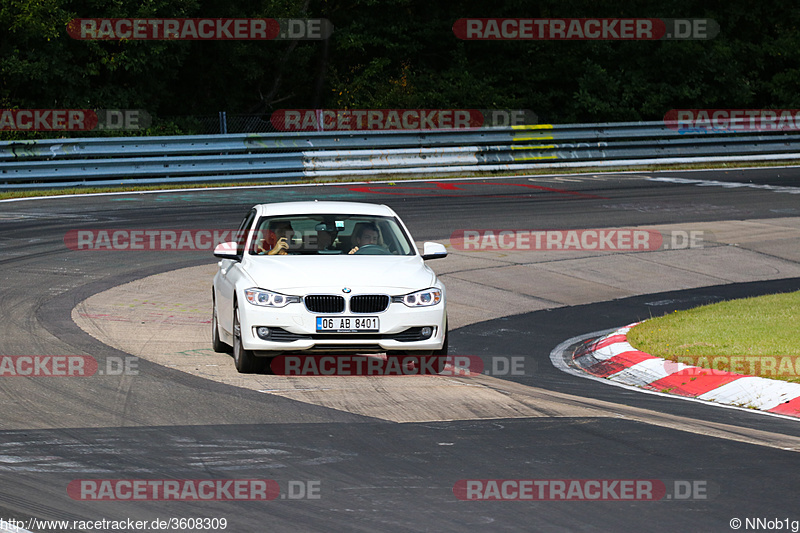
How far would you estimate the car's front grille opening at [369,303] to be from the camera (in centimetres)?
966

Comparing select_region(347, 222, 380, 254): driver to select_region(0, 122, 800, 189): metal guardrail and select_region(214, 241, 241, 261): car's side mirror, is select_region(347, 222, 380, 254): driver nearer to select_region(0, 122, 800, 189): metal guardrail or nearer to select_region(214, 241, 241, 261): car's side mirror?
select_region(214, 241, 241, 261): car's side mirror

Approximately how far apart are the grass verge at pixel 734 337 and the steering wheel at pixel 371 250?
8.77 feet

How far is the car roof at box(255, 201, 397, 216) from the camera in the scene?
11070 mm

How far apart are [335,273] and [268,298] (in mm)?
616

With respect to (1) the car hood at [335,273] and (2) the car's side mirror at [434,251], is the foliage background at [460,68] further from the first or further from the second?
(1) the car hood at [335,273]

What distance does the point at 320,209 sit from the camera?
1112cm

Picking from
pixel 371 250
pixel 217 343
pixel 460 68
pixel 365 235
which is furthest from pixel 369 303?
pixel 460 68

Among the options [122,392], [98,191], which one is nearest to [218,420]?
[122,392]

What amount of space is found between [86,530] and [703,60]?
34083 mm

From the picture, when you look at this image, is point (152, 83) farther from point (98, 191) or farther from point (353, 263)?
point (353, 263)

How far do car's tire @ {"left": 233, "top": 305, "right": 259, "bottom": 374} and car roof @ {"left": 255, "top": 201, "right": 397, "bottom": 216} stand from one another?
1.37 m

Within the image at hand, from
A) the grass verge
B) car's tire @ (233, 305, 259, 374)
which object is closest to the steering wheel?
car's tire @ (233, 305, 259, 374)

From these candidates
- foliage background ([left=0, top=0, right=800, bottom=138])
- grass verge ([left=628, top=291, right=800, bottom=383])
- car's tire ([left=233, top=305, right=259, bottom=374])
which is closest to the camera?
car's tire ([left=233, top=305, right=259, bottom=374])

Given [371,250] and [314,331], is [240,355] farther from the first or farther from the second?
[371,250]
